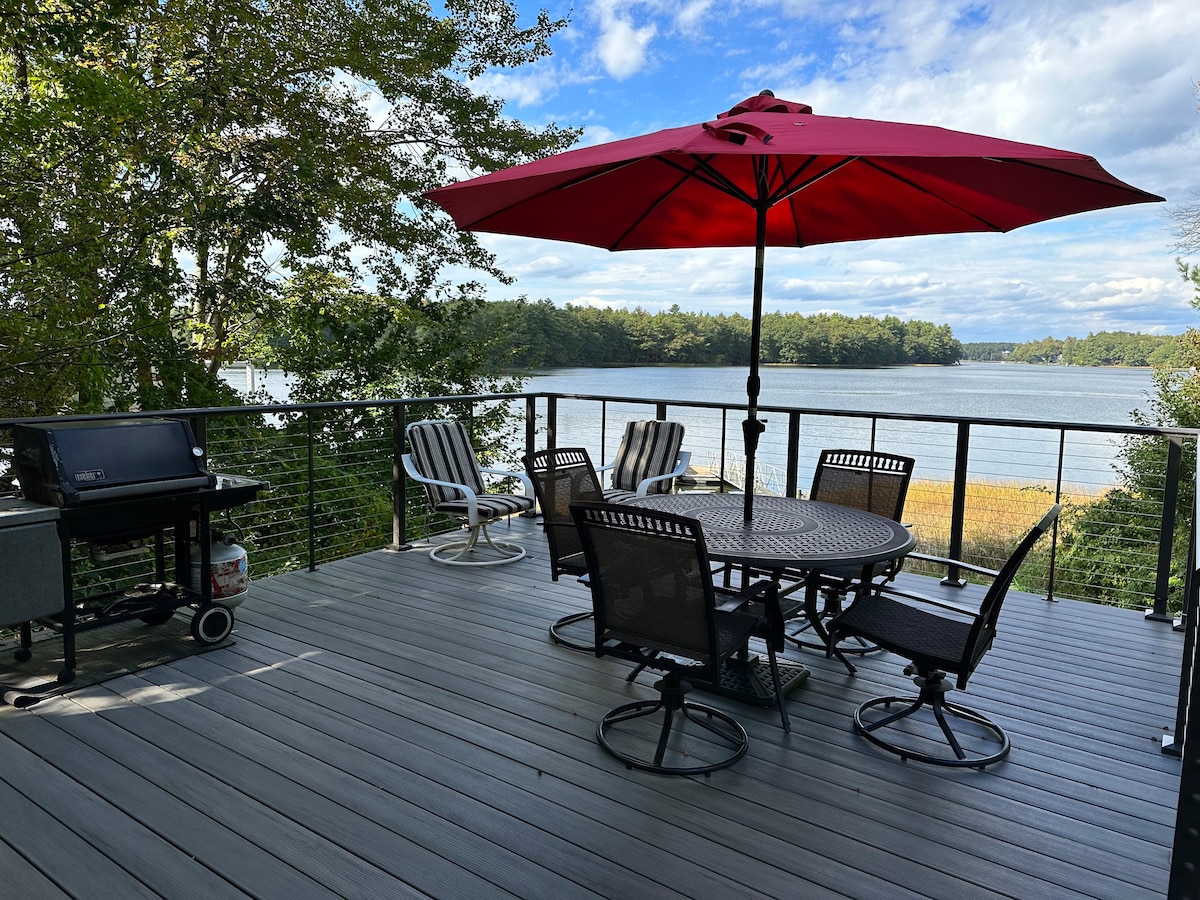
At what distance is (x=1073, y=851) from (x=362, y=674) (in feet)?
8.45

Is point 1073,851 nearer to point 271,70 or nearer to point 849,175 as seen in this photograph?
point 849,175

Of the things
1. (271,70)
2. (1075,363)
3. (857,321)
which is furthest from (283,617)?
(1075,363)

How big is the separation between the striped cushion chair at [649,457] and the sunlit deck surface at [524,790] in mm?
2223

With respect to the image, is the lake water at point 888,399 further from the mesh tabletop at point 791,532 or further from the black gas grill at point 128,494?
the black gas grill at point 128,494

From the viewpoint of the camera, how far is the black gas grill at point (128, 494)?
307 centimetres

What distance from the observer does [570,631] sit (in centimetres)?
384

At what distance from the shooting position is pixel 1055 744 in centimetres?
279

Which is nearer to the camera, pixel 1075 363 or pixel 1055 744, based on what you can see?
pixel 1055 744

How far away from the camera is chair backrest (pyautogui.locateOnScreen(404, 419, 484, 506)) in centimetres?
518

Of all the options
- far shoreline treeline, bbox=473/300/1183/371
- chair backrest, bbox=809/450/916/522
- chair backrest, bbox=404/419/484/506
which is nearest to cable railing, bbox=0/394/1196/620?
chair backrest, bbox=404/419/484/506

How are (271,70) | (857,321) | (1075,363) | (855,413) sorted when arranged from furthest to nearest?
1. (1075,363)
2. (857,321)
3. (271,70)
4. (855,413)

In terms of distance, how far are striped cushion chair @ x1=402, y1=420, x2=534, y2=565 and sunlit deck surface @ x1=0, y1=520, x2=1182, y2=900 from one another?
59.4 inches

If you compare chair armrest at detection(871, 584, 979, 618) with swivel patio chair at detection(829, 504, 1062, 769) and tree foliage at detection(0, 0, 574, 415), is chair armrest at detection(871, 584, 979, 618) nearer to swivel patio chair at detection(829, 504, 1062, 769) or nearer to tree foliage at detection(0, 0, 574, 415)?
swivel patio chair at detection(829, 504, 1062, 769)


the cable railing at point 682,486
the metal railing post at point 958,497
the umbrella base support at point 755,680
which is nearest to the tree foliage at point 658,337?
the cable railing at point 682,486
